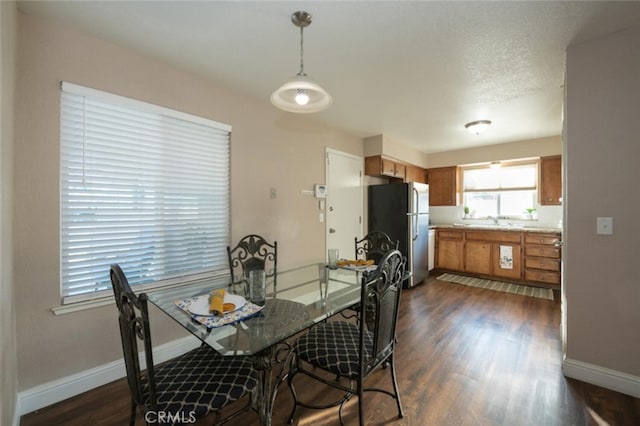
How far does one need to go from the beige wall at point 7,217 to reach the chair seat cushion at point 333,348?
1309 mm

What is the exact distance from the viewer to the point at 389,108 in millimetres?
3068

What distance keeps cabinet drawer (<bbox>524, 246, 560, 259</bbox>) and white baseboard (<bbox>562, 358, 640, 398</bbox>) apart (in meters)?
2.71

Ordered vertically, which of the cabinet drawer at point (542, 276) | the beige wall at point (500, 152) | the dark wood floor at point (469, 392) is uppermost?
the beige wall at point (500, 152)

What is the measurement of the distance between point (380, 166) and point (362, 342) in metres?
3.24

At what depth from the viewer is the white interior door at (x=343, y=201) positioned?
3701mm

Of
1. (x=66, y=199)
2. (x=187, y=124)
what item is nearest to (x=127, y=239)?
(x=66, y=199)

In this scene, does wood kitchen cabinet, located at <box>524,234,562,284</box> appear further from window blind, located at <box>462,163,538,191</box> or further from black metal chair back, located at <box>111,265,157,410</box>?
black metal chair back, located at <box>111,265,157,410</box>

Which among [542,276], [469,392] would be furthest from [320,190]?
[542,276]

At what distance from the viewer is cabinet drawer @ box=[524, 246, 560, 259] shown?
4.06m

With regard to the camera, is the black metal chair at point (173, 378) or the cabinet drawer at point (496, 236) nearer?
the black metal chair at point (173, 378)

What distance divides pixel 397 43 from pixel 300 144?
163cm

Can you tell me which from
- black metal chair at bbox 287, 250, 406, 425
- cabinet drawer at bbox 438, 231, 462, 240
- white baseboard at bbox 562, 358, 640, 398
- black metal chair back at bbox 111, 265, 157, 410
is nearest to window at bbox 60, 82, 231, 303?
black metal chair back at bbox 111, 265, 157, 410

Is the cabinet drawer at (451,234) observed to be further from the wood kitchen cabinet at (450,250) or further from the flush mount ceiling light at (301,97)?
the flush mount ceiling light at (301,97)

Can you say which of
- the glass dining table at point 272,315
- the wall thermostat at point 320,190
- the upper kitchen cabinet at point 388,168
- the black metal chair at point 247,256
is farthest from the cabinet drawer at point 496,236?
the black metal chair at point 247,256
